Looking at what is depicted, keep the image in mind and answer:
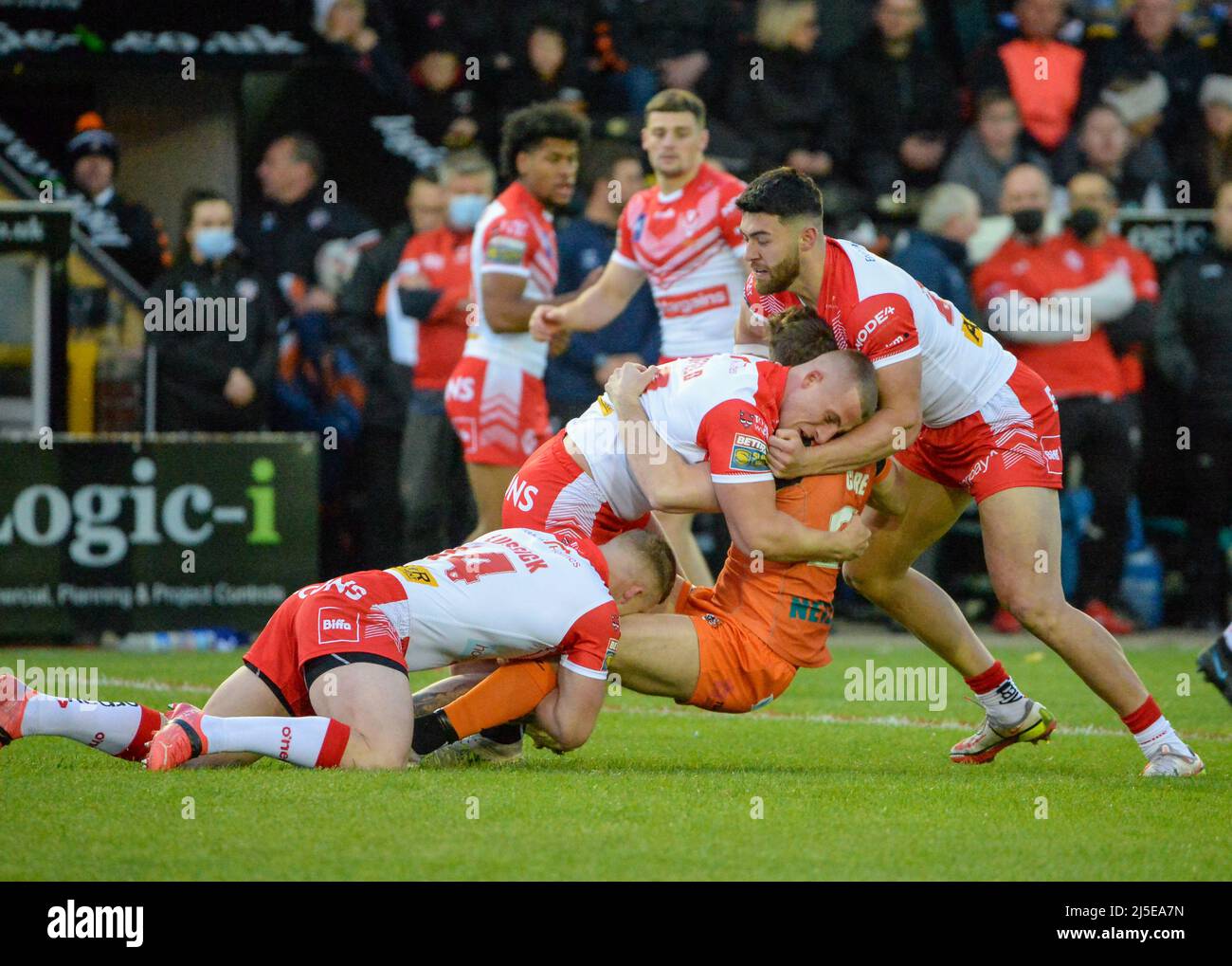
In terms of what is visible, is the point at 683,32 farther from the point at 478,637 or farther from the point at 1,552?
the point at 478,637

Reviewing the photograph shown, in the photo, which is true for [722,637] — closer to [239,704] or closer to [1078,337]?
[239,704]

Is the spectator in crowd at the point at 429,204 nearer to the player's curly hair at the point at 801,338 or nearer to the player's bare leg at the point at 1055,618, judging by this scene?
the player's curly hair at the point at 801,338

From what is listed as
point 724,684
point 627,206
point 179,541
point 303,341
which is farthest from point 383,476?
point 724,684

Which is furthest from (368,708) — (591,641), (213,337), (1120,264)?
(1120,264)

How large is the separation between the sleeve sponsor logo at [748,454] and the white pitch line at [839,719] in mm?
2147

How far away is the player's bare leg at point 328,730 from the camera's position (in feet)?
17.9

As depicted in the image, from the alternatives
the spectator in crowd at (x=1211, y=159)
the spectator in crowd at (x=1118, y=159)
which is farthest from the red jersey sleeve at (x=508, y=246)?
the spectator in crowd at (x=1211, y=159)

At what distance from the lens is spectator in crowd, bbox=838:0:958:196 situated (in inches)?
520

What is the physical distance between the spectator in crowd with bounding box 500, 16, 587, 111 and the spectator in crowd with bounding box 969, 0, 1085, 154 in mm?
3042

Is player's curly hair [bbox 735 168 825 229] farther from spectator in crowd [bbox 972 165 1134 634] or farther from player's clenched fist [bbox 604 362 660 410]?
spectator in crowd [bbox 972 165 1134 634]

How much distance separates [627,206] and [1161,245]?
467cm

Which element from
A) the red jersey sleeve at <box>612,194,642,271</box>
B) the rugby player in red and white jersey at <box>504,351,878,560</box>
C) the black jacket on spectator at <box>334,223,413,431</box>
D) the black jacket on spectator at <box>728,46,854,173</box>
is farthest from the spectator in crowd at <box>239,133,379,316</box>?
the rugby player in red and white jersey at <box>504,351,878,560</box>

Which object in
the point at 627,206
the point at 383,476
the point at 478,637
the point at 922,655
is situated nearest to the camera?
the point at 478,637

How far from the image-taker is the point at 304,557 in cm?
1071
